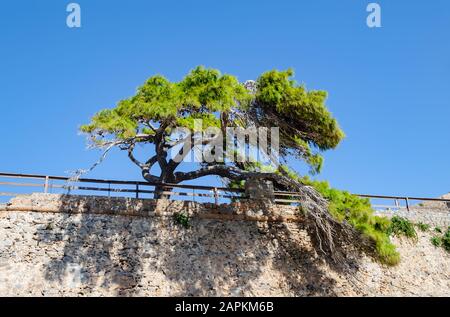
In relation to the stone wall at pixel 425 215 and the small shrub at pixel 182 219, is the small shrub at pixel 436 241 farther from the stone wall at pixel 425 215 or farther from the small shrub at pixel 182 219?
the small shrub at pixel 182 219

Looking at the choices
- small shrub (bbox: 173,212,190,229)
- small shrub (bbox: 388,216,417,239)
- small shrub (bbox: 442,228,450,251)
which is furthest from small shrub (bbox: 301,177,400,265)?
small shrub (bbox: 173,212,190,229)

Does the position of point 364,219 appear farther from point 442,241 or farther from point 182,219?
point 182,219

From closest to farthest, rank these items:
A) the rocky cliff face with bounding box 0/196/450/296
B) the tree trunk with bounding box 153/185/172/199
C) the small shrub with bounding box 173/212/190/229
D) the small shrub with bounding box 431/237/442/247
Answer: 1. the rocky cliff face with bounding box 0/196/450/296
2. the small shrub with bounding box 173/212/190/229
3. the tree trunk with bounding box 153/185/172/199
4. the small shrub with bounding box 431/237/442/247

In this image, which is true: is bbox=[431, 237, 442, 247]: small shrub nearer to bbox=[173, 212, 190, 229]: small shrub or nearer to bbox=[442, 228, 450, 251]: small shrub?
bbox=[442, 228, 450, 251]: small shrub

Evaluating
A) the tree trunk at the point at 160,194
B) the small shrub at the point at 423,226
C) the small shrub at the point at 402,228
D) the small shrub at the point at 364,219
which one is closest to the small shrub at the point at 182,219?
the tree trunk at the point at 160,194

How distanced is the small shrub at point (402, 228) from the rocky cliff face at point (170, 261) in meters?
1.85

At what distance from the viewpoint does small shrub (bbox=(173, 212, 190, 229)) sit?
14903 millimetres

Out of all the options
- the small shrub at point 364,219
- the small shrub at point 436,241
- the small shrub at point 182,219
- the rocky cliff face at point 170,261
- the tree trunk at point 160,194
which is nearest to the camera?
the rocky cliff face at point 170,261

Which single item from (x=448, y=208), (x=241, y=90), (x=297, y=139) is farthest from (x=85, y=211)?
(x=448, y=208)

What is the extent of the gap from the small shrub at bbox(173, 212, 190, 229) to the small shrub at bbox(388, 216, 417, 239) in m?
7.75

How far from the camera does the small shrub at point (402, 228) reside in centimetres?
1795

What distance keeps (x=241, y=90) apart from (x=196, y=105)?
64.6 inches
